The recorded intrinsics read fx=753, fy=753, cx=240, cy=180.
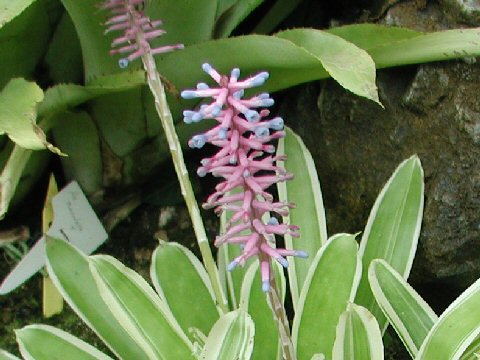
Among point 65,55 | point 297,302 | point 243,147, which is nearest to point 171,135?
point 243,147

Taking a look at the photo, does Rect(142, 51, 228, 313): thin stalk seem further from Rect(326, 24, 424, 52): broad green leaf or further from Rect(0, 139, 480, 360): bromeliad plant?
Rect(326, 24, 424, 52): broad green leaf

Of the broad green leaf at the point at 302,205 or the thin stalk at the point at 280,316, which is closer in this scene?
the thin stalk at the point at 280,316

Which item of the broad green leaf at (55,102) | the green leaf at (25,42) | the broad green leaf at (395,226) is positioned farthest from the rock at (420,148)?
the green leaf at (25,42)

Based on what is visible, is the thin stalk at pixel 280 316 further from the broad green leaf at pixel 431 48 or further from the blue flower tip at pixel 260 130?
the broad green leaf at pixel 431 48

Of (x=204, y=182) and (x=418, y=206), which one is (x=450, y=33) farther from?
(x=204, y=182)

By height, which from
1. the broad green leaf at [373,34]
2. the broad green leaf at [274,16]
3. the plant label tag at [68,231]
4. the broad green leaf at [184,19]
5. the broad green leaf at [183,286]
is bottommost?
the broad green leaf at [183,286]

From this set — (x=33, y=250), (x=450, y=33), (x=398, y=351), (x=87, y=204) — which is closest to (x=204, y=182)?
(x=87, y=204)

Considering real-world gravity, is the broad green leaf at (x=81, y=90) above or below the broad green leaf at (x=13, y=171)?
above

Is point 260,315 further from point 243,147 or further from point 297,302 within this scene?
point 243,147
